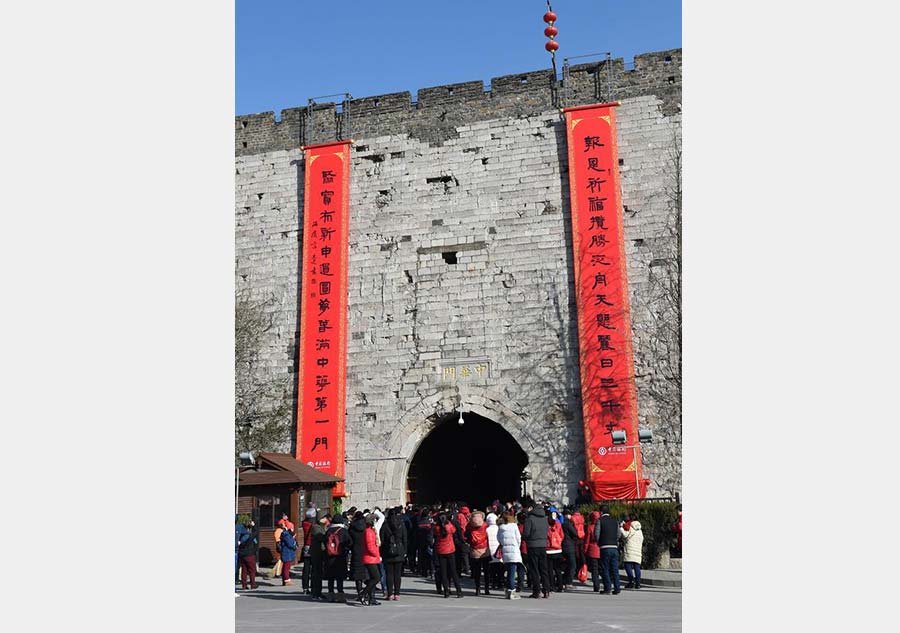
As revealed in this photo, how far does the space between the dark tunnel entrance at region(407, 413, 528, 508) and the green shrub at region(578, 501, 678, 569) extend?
5.03 metres

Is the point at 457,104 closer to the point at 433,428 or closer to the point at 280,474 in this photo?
the point at 433,428

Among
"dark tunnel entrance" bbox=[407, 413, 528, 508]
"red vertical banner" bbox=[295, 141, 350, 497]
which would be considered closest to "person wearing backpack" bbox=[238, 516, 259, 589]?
"red vertical banner" bbox=[295, 141, 350, 497]

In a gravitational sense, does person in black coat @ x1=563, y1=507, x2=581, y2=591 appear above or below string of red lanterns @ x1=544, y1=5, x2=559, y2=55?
below

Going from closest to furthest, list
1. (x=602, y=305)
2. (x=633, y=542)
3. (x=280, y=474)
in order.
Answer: (x=633, y=542), (x=280, y=474), (x=602, y=305)

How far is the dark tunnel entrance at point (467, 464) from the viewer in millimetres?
20875

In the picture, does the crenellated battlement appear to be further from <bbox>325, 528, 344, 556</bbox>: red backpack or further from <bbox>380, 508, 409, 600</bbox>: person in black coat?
<bbox>325, 528, 344, 556</bbox>: red backpack

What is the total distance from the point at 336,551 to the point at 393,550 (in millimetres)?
667

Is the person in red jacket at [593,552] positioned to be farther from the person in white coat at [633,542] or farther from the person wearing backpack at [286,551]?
the person wearing backpack at [286,551]

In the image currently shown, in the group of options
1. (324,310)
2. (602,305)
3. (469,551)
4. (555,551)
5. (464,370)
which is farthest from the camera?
(324,310)

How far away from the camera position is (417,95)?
21.5 meters

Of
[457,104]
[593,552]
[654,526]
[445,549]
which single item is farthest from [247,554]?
[457,104]

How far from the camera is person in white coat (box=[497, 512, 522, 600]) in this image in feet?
38.5

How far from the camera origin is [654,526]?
50.9 feet

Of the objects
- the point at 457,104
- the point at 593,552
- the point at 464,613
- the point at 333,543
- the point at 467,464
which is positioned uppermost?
the point at 457,104
